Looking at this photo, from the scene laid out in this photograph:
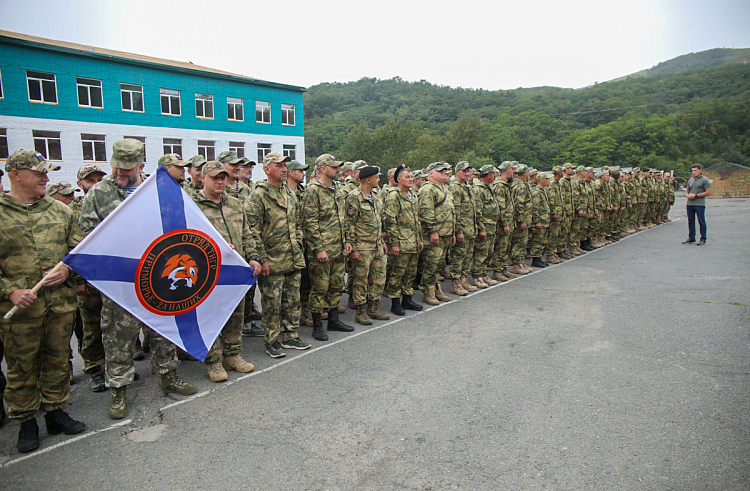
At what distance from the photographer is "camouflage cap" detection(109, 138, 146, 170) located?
3676 millimetres

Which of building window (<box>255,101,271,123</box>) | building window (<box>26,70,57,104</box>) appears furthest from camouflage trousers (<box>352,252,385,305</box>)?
building window (<box>255,101,271,123</box>)

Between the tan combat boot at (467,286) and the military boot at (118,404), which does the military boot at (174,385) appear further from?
the tan combat boot at (467,286)

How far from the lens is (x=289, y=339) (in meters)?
5.08

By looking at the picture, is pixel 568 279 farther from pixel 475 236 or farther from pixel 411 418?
pixel 411 418

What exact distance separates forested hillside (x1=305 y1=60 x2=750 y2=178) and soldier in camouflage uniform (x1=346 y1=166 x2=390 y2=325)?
56635mm

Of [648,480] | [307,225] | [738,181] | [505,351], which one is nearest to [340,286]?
[307,225]

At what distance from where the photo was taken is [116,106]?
87.1ft

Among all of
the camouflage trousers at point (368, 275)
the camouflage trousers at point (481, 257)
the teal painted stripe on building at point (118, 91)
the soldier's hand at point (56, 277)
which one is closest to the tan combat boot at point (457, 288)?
the camouflage trousers at point (481, 257)

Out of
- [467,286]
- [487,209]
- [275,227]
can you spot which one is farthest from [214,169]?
[487,209]

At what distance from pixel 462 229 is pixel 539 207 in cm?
301

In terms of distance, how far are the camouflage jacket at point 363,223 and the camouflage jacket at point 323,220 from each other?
36 cm

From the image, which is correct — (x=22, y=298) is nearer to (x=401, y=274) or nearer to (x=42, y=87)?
(x=401, y=274)

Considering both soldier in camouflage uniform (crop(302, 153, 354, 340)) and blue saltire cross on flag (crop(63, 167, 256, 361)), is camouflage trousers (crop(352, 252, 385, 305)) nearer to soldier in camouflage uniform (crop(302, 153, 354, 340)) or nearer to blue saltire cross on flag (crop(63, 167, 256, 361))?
soldier in camouflage uniform (crop(302, 153, 354, 340))

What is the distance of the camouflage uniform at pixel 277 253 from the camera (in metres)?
4.79
